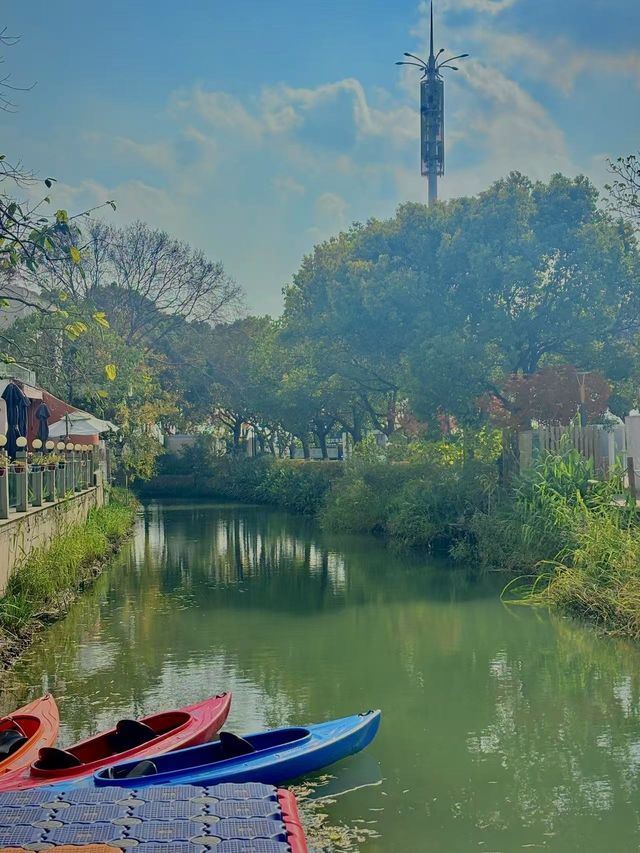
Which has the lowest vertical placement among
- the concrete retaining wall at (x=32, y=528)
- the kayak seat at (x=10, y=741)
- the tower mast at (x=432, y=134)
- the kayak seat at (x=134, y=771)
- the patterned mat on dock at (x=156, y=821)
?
the kayak seat at (x=10, y=741)

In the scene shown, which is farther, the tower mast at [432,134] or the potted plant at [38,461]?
the tower mast at [432,134]

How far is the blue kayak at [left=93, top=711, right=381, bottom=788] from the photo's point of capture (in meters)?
6.57

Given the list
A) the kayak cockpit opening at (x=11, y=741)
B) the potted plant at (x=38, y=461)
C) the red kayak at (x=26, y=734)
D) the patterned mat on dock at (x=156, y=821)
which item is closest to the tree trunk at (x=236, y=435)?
the potted plant at (x=38, y=461)

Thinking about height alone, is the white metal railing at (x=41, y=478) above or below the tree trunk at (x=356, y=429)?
below

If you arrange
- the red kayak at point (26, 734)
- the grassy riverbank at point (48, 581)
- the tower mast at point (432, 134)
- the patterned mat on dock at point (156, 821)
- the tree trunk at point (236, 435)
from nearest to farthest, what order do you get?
the patterned mat on dock at point (156, 821) → the red kayak at point (26, 734) → the grassy riverbank at point (48, 581) → the tower mast at point (432, 134) → the tree trunk at point (236, 435)

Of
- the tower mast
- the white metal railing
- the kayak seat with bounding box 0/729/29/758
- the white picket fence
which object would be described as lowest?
the kayak seat with bounding box 0/729/29/758

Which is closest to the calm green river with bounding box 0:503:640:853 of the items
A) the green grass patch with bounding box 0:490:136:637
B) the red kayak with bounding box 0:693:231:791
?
the green grass patch with bounding box 0:490:136:637

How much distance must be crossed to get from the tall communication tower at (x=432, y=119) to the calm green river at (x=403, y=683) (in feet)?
61.8

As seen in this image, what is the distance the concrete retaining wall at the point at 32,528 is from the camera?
42.1 ft

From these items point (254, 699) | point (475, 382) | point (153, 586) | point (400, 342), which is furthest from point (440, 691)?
point (400, 342)

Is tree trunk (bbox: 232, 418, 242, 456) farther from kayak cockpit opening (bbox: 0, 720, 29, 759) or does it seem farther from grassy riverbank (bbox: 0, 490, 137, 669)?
kayak cockpit opening (bbox: 0, 720, 29, 759)

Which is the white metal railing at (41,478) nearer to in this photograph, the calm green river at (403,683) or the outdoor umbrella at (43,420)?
the outdoor umbrella at (43,420)

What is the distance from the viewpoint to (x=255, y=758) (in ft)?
22.9

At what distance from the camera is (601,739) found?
866 centimetres
